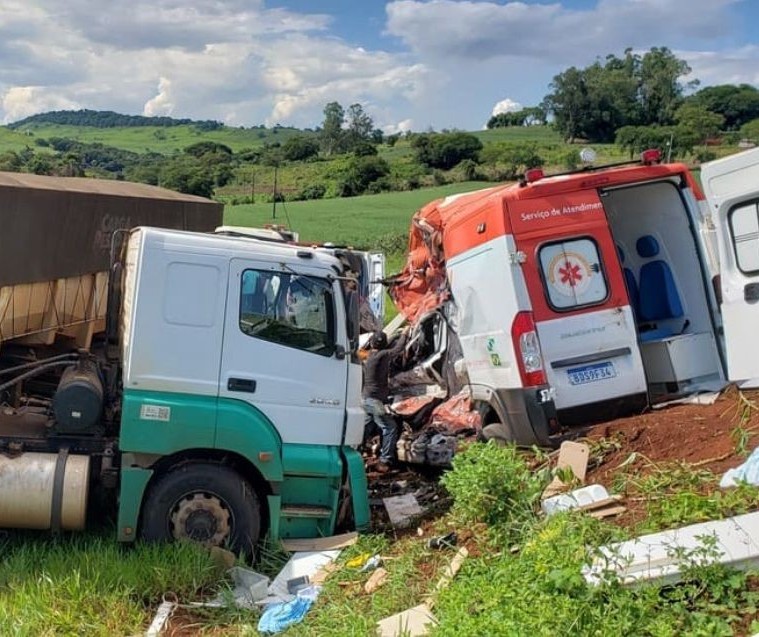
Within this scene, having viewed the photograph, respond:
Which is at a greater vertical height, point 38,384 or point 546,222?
point 546,222

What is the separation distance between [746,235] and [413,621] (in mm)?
3622

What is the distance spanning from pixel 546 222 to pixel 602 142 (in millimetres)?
61603

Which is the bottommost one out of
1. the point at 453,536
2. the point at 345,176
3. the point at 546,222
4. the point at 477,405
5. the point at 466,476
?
the point at 453,536

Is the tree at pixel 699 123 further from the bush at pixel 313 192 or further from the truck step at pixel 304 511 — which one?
the truck step at pixel 304 511

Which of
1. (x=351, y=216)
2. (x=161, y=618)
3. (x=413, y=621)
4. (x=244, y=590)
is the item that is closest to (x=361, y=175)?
(x=351, y=216)

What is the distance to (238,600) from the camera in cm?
570

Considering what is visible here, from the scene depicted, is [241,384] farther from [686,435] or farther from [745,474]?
[745,474]

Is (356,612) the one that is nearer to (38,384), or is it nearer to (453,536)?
(453,536)

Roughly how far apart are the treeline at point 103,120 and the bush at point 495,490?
113247mm

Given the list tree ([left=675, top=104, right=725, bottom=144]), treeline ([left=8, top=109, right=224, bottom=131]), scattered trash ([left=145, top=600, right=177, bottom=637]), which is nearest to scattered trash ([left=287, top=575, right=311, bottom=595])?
scattered trash ([left=145, top=600, right=177, bottom=637])

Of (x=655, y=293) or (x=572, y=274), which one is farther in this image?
(x=655, y=293)

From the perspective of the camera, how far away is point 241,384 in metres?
6.27

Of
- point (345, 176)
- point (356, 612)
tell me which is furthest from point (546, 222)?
point (345, 176)

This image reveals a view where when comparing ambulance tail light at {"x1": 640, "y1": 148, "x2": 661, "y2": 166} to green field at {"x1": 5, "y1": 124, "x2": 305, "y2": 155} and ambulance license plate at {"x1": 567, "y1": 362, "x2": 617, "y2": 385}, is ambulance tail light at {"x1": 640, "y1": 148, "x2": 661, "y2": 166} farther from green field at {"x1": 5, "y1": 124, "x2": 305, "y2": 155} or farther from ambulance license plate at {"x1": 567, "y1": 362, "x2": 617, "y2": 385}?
green field at {"x1": 5, "y1": 124, "x2": 305, "y2": 155}
